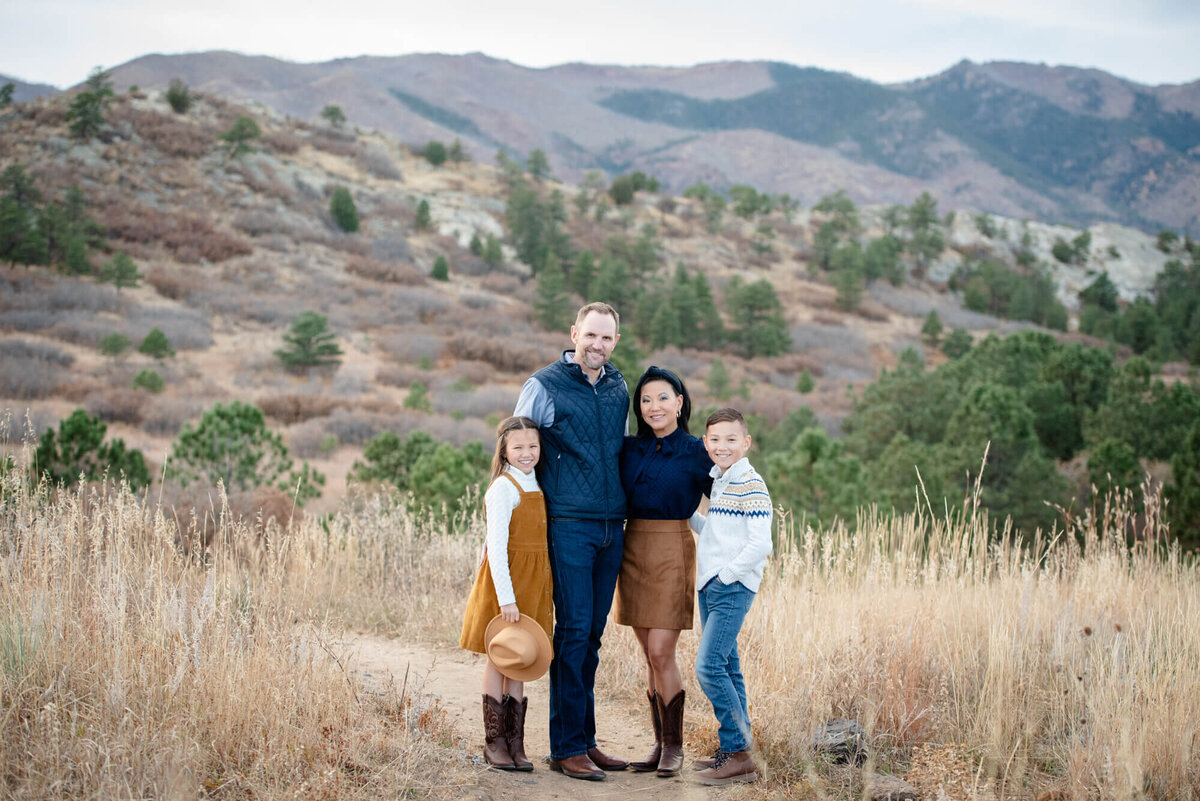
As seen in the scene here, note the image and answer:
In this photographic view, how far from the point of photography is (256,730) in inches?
117

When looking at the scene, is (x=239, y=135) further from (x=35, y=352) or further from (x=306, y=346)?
(x=35, y=352)

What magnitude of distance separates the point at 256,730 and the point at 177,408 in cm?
1601

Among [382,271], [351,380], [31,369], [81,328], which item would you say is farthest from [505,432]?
[382,271]

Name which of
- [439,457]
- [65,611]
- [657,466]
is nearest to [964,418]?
[439,457]

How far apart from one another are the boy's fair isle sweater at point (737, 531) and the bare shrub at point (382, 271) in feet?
102

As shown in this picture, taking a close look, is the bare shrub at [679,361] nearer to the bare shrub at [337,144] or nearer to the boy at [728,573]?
the bare shrub at [337,144]

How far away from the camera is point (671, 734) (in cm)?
351

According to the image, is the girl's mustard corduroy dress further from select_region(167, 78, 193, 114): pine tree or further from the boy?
select_region(167, 78, 193, 114): pine tree

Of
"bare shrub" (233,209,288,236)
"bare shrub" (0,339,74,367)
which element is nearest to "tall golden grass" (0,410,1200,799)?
"bare shrub" (0,339,74,367)

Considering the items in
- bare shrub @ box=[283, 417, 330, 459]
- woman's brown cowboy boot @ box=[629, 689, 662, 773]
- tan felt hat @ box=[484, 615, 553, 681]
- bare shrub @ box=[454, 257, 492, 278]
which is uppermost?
bare shrub @ box=[454, 257, 492, 278]

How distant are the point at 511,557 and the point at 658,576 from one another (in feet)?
2.05

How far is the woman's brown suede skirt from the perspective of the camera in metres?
3.44

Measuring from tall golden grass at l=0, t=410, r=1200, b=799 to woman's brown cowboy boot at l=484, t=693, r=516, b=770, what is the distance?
9.4 inches

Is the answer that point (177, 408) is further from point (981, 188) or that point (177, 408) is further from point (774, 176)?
point (981, 188)
